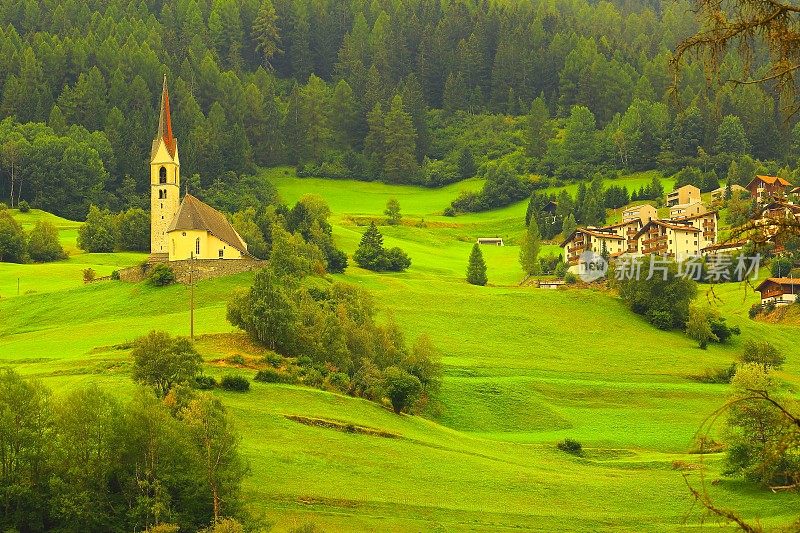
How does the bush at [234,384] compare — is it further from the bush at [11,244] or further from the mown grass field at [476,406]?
the bush at [11,244]

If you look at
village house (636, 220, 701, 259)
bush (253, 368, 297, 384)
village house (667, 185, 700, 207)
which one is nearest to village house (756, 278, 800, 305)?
village house (636, 220, 701, 259)

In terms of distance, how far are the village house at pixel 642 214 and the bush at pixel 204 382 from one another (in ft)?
305

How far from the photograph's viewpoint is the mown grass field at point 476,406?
51625mm

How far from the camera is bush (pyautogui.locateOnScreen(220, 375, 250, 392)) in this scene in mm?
64000

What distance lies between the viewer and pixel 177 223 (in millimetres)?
100750

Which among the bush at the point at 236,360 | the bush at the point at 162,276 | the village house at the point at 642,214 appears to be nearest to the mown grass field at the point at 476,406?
the bush at the point at 162,276

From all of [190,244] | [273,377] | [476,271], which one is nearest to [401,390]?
[273,377]

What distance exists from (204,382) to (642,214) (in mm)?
100538

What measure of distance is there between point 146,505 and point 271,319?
32.2 metres

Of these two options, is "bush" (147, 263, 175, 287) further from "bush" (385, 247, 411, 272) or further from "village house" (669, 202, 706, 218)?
"village house" (669, 202, 706, 218)

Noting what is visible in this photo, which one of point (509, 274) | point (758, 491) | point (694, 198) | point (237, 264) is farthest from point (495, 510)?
point (694, 198)

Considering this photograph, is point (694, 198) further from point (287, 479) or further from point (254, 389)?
point (287, 479)

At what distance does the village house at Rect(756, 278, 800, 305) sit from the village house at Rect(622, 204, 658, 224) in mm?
30180

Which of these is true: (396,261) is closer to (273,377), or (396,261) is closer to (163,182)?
(163,182)
